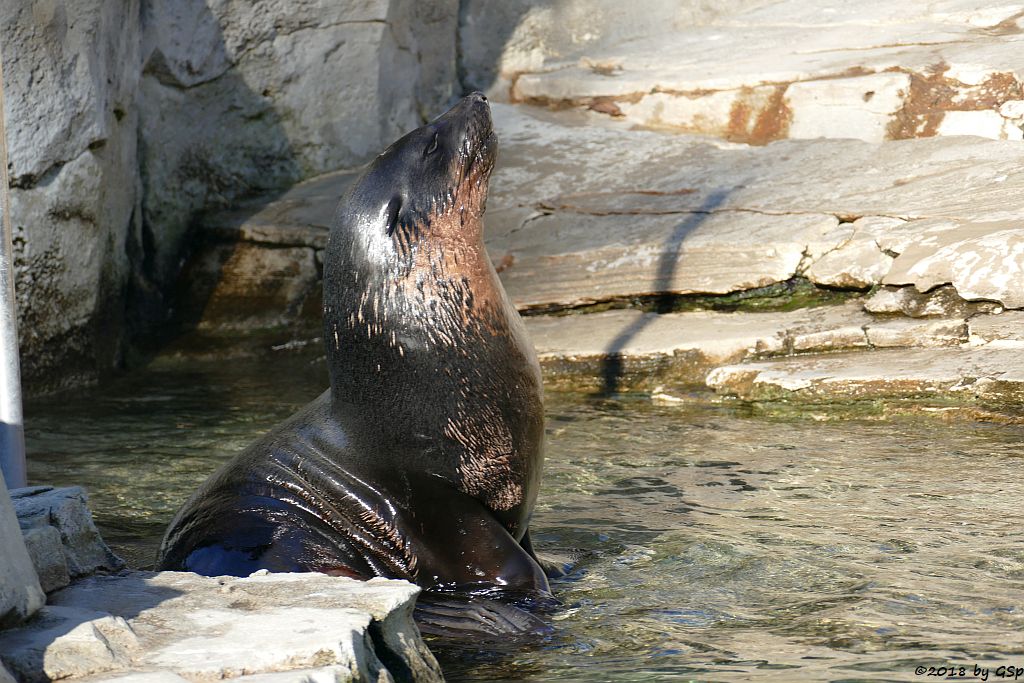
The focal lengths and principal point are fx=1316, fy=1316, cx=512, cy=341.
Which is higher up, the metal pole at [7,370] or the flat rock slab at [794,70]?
the flat rock slab at [794,70]

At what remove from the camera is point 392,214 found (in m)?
3.87

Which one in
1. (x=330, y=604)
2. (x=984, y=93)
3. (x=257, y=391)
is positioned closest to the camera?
(x=330, y=604)

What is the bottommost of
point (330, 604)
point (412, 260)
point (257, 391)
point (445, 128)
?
point (257, 391)

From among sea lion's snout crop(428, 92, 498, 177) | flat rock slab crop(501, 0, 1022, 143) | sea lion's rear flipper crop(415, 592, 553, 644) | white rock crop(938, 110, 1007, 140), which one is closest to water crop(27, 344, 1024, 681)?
sea lion's rear flipper crop(415, 592, 553, 644)

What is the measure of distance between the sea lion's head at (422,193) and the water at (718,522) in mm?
1095

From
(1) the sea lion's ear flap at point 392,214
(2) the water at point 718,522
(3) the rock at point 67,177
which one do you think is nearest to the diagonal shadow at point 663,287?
(2) the water at point 718,522

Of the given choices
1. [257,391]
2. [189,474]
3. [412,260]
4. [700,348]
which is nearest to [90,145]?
[257,391]

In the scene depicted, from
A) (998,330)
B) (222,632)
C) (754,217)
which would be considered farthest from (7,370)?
(754,217)

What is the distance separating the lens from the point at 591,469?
5402 mm

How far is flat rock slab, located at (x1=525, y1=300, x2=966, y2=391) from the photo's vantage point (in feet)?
20.9

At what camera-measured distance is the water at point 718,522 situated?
121 inches

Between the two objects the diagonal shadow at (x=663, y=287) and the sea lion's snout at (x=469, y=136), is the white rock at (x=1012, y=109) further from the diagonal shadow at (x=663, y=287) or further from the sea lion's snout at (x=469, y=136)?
the sea lion's snout at (x=469, y=136)

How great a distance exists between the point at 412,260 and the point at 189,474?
213cm

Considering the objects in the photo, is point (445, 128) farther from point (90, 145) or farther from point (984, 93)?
point (984, 93)
